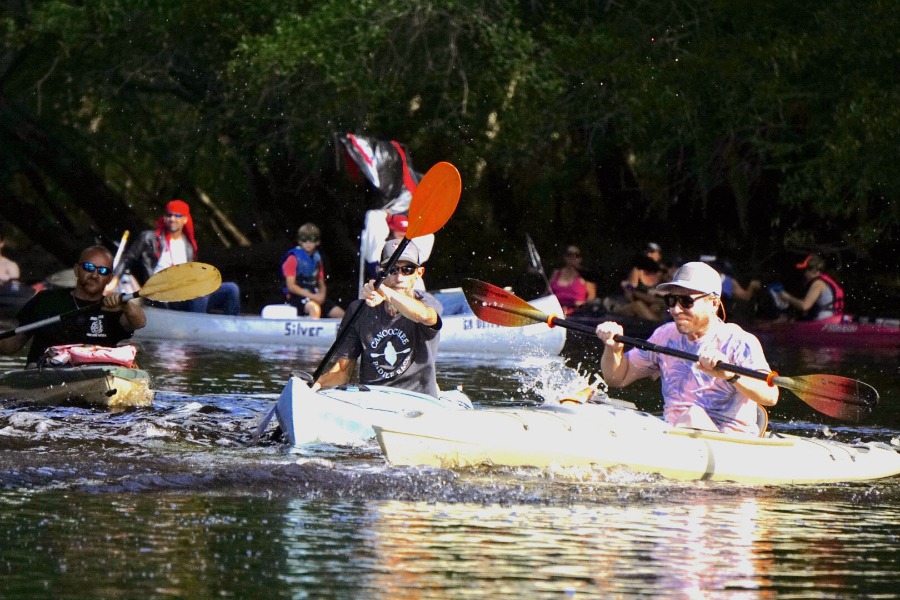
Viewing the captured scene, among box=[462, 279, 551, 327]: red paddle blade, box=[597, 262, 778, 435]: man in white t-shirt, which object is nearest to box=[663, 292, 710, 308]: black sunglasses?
→ box=[597, 262, 778, 435]: man in white t-shirt

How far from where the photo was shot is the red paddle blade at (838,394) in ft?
26.2

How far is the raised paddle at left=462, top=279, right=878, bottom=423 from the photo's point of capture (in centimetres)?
754

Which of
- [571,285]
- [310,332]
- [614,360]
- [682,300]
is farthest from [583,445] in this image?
[571,285]

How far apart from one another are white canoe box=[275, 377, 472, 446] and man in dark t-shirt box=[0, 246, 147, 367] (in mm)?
1689

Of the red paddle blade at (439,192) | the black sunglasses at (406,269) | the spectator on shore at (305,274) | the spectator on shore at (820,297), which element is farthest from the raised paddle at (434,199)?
the spectator on shore at (820,297)

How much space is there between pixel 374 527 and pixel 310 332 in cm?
966

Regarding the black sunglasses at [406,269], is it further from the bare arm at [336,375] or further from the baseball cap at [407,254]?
the bare arm at [336,375]

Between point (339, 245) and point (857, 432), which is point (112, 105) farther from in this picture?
point (857, 432)

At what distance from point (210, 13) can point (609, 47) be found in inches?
201

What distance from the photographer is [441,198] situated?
31.3 ft

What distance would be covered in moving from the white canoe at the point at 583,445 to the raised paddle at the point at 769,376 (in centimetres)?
35

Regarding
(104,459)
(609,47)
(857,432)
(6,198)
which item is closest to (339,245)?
(6,198)

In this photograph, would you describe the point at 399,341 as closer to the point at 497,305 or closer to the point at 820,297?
the point at 497,305

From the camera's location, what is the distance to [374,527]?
6.28m
